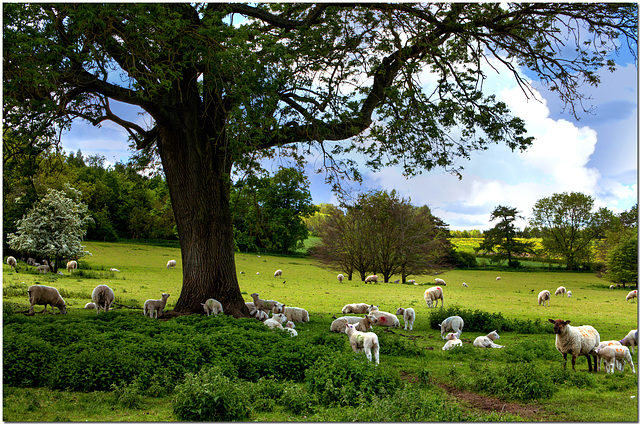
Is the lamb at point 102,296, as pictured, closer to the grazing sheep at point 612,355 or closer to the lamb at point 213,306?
the lamb at point 213,306

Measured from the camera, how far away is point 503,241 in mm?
80500

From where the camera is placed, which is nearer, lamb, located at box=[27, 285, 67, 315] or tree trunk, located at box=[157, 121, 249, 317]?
lamb, located at box=[27, 285, 67, 315]

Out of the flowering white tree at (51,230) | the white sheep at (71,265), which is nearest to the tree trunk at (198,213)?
the flowering white tree at (51,230)

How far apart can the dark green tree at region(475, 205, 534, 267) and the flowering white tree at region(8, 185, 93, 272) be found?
66.7 meters

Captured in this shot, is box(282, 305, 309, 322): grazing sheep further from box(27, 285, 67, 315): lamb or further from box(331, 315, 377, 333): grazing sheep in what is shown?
box(27, 285, 67, 315): lamb

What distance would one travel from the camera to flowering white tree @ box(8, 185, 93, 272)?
108 feet

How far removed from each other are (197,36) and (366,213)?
3802 cm

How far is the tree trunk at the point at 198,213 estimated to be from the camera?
50.7 ft

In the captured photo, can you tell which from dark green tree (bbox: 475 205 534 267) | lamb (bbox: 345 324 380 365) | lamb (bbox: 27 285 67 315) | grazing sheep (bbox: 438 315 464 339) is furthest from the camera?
dark green tree (bbox: 475 205 534 267)

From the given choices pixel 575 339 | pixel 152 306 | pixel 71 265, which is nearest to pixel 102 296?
pixel 152 306

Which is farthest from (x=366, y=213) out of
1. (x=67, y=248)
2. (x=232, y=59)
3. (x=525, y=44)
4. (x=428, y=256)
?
(x=232, y=59)

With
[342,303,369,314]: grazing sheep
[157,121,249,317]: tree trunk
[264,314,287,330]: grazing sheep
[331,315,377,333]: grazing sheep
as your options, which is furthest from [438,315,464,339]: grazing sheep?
[157,121,249,317]: tree trunk

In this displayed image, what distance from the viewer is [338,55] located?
610 inches

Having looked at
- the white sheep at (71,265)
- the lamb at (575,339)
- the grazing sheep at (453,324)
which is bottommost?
the white sheep at (71,265)
